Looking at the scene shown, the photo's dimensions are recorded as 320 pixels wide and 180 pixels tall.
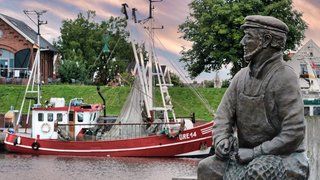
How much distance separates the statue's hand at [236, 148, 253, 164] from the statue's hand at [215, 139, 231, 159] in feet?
0.43

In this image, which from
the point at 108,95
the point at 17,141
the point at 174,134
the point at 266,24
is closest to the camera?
the point at 266,24

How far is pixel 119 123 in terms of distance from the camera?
39.1m

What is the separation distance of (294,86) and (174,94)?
45.7m

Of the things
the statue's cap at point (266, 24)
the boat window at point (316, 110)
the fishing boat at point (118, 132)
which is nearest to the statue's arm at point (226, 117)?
the statue's cap at point (266, 24)

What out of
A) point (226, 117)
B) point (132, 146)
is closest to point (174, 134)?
point (132, 146)

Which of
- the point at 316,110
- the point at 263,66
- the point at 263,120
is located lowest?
the point at 316,110

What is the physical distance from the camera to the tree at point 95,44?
66.7 metres

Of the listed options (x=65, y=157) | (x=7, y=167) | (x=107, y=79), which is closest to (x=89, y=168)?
(x=7, y=167)

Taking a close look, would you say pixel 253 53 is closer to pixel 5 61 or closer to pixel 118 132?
pixel 118 132

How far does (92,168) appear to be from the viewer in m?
32.1

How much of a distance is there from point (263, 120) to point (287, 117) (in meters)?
0.26

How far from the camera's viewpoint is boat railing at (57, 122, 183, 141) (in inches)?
1533

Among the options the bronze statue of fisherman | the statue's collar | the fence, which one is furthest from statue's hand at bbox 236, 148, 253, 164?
the fence

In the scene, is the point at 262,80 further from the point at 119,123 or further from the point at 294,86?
the point at 119,123
